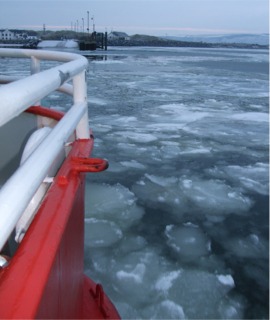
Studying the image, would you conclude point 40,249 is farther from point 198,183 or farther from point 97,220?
point 198,183

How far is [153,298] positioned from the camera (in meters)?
2.53

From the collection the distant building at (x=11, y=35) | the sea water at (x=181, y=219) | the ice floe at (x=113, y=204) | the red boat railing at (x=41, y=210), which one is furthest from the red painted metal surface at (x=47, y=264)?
the distant building at (x=11, y=35)

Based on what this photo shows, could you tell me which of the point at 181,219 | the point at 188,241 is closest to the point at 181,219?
the point at 181,219

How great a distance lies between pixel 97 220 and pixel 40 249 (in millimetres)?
2588

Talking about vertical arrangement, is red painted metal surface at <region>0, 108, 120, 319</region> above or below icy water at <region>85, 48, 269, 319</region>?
above

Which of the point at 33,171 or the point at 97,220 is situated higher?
the point at 33,171

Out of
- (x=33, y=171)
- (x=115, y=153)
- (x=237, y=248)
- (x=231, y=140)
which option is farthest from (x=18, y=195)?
(x=231, y=140)

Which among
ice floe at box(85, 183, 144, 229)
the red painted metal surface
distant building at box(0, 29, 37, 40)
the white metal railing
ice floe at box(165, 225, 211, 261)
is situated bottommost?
ice floe at box(165, 225, 211, 261)

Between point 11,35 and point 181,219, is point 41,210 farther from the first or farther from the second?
point 11,35

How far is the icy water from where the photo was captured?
2564 millimetres

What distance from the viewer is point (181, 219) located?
353 centimetres

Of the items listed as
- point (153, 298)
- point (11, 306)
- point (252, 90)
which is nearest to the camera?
point (11, 306)

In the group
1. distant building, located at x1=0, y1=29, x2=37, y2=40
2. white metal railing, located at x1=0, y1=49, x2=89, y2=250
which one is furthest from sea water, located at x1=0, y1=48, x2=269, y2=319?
distant building, located at x1=0, y1=29, x2=37, y2=40

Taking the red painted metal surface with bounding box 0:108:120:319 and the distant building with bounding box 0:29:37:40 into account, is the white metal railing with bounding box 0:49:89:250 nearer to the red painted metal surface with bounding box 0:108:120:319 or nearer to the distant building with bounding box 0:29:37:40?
the red painted metal surface with bounding box 0:108:120:319
